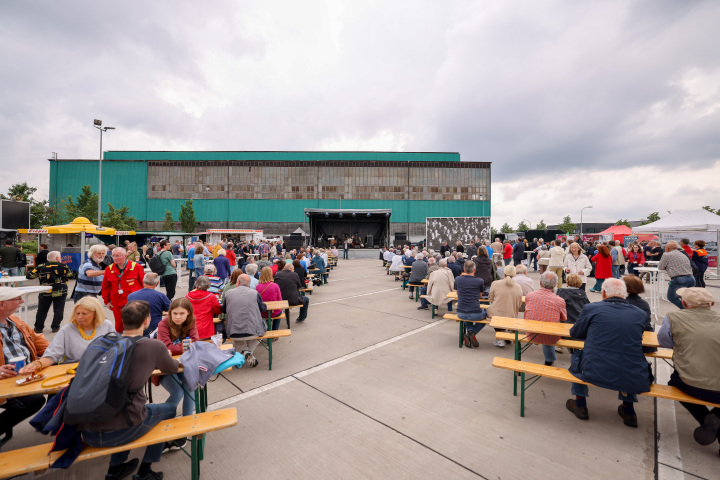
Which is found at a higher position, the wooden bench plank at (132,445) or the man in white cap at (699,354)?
the man in white cap at (699,354)

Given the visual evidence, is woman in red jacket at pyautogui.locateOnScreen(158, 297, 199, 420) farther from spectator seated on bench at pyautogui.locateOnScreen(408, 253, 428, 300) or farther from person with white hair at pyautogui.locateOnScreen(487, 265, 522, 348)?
spectator seated on bench at pyautogui.locateOnScreen(408, 253, 428, 300)

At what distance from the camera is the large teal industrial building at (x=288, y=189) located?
42.2m

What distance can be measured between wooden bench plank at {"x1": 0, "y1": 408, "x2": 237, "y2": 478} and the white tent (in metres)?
17.7

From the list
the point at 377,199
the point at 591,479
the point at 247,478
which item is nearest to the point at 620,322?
the point at 591,479

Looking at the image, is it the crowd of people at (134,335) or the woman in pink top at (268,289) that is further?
the woman in pink top at (268,289)

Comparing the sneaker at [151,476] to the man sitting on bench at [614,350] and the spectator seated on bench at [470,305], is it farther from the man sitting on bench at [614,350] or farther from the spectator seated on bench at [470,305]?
the spectator seated on bench at [470,305]

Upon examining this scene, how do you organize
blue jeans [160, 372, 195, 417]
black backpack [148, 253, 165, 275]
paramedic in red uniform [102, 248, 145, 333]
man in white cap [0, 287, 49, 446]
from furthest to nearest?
black backpack [148, 253, 165, 275], paramedic in red uniform [102, 248, 145, 333], blue jeans [160, 372, 195, 417], man in white cap [0, 287, 49, 446]

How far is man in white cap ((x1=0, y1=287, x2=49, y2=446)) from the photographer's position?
8.87 feet

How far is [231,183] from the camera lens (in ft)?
139

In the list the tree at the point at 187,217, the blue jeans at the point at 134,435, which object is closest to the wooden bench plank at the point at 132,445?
the blue jeans at the point at 134,435

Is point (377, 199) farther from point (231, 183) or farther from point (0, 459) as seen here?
point (0, 459)

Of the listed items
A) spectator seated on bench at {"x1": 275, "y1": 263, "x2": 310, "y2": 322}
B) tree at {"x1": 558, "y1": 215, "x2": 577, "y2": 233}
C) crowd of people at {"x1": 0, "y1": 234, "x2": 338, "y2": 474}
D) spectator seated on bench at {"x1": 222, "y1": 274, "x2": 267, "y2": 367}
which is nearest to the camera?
crowd of people at {"x1": 0, "y1": 234, "x2": 338, "y2": 474}

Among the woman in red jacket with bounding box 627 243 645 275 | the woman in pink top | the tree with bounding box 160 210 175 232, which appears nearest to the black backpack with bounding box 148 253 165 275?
the woman in pink top

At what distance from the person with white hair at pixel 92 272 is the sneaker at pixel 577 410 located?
706 cm
